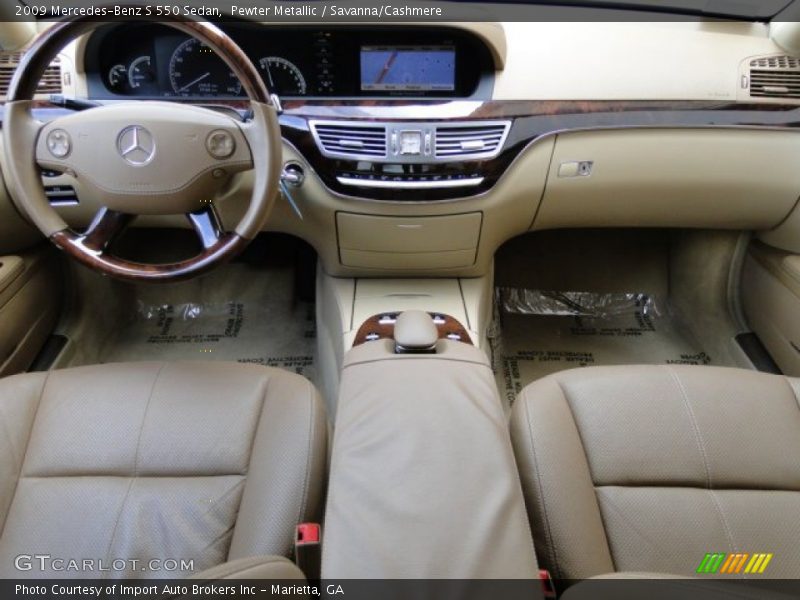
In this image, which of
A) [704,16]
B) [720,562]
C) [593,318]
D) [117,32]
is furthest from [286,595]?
[593,318]

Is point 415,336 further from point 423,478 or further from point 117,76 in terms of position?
point 117,76

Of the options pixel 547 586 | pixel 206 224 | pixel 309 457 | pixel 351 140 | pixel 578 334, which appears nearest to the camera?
pixel 547 586

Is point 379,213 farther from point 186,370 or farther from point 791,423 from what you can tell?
point 791,423

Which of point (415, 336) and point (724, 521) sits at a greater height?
point (415, 336)

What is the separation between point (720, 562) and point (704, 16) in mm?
1089

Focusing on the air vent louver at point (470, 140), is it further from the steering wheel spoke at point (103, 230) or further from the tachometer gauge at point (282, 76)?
the steering wheel spoke at point (103, 230)

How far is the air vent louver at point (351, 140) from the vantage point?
1174 millimetres

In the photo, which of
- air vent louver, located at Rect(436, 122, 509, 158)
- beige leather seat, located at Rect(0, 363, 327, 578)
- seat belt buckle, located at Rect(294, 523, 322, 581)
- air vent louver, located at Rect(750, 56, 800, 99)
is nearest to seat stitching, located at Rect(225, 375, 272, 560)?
beige leather seat, located at Rect(0, 363, 327, 578)

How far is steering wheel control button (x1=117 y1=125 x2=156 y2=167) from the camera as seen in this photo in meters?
0.93

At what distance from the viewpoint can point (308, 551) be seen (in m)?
0.75

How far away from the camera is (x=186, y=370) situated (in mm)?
998

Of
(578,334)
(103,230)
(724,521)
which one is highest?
(103,230)

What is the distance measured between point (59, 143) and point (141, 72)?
369mm

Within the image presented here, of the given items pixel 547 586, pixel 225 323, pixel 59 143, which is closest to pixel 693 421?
pixel 547 586
